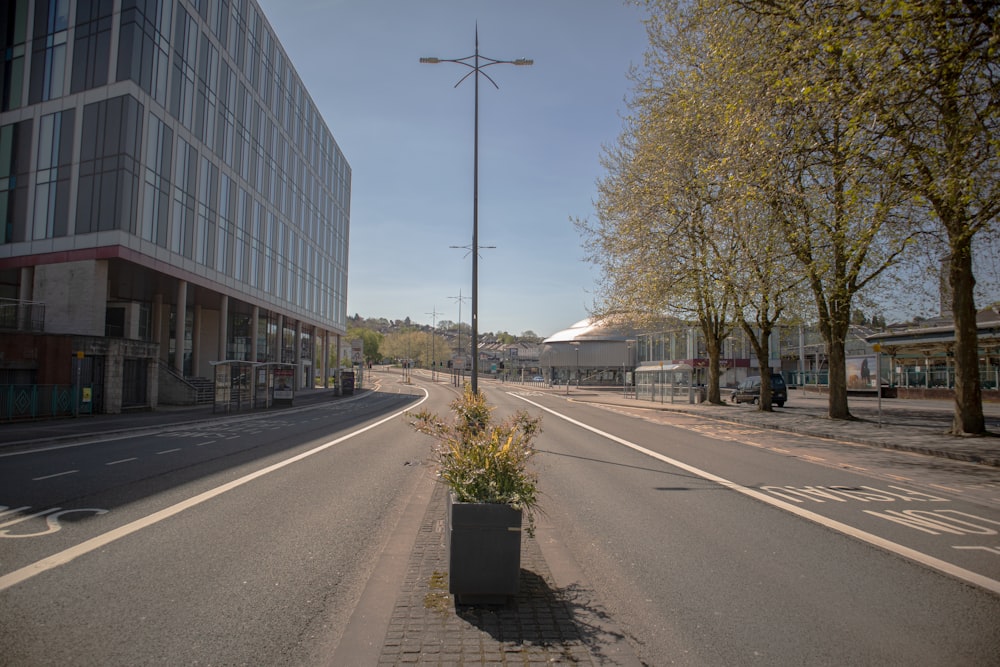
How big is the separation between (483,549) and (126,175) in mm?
32043

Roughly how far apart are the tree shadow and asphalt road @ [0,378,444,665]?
1.08m

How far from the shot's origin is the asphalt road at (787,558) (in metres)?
4.16

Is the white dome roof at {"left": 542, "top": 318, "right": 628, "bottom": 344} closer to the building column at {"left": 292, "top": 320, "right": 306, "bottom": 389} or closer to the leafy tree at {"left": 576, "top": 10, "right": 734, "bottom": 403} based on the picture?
the building column at {"left": 292, "top": 320, "right": 306, "bottom": 389}

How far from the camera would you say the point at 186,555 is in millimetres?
5918

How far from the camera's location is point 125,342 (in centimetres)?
2706

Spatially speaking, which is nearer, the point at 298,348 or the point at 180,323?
the point at 180,323

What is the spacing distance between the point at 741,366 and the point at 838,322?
5948cm

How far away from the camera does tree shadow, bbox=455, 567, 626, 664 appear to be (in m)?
3.92

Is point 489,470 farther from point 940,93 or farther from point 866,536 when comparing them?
point 940,93

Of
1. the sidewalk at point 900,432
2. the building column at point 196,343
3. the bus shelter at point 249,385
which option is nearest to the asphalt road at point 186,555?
the sidewalk at point 900,432

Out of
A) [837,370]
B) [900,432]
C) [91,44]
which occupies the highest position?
[91,44]

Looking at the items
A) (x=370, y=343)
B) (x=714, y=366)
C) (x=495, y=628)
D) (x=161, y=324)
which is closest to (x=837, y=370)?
(x=714, y=366)

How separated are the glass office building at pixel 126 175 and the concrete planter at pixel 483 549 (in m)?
25.7

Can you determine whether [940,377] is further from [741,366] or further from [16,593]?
[16,593]
